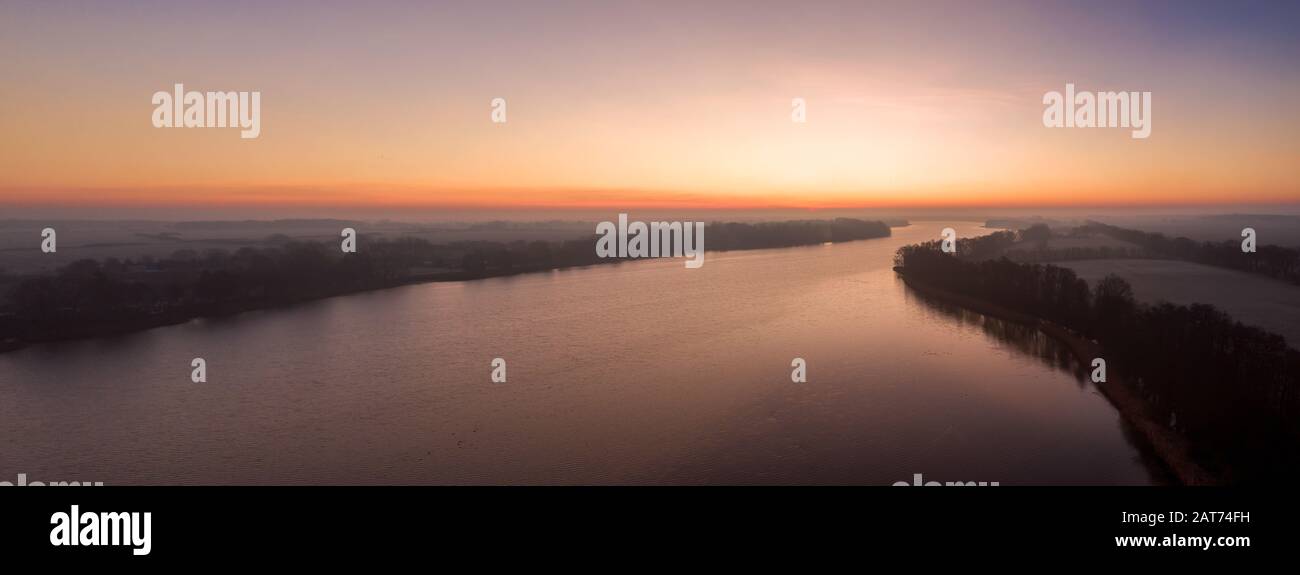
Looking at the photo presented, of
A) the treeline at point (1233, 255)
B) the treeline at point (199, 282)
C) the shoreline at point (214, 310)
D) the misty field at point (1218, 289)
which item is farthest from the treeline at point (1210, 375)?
the treeline at point (199, 282)

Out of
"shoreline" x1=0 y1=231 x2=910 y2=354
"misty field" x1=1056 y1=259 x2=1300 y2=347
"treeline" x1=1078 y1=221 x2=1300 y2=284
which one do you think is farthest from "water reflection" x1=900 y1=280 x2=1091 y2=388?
"shoreline" x1=0 y1=231 x2=910 y2=354

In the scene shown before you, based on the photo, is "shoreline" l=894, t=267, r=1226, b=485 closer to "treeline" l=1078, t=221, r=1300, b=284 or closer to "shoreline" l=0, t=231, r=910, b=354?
"treeline" l=1078, t=221, r=1300, b=284

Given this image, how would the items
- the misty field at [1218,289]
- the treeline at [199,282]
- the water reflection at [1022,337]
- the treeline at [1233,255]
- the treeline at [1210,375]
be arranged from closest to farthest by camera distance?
the treeline at [1210,375] → the water reflection at [1022,337] → the misty field at [1218,289] → the treeline at [199,282] → the treeline at [1233,255]

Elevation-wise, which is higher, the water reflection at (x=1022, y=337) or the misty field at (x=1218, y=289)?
the misty field at (x=1218, y=289)

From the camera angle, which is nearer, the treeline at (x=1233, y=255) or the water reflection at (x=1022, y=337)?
the water reflection at (x=1022, y=337)

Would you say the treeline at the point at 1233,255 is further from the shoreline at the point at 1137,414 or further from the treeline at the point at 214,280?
the treeline at the point at 214,280

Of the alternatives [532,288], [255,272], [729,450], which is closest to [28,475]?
[729,450]

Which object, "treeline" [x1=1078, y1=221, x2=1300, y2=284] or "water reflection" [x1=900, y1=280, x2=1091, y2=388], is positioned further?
"treeline" [x1=1078, y1=221, x2=1300, y2=284]
